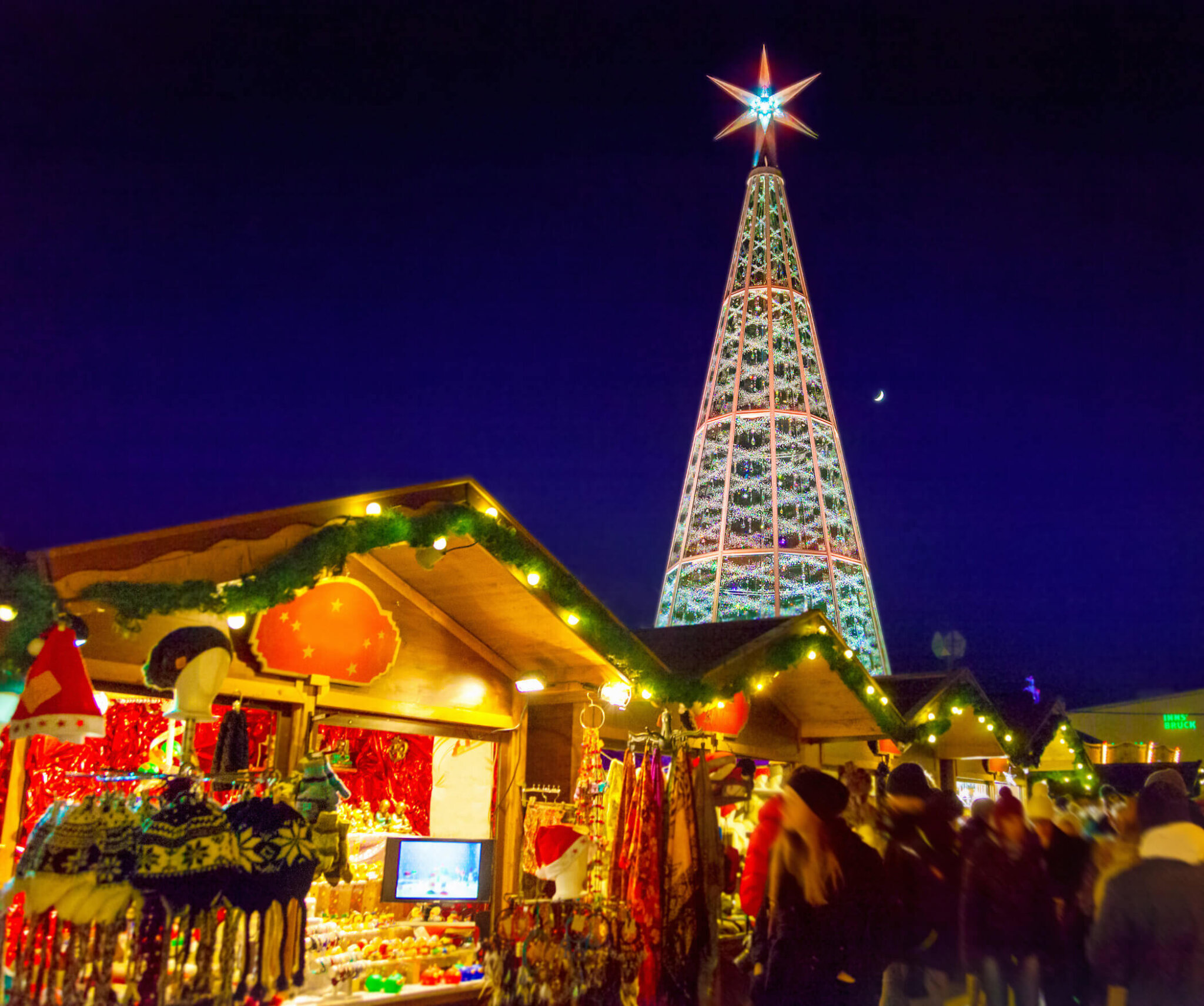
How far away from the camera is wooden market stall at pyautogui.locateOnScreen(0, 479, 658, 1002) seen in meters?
5.00

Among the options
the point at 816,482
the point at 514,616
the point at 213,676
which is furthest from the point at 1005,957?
the point at 816,482

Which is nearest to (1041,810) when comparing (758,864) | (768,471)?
(758,864)

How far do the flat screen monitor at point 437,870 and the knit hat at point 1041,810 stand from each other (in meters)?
3.94

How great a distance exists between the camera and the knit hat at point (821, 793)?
455 centimetres

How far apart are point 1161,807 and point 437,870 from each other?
15.2 feet

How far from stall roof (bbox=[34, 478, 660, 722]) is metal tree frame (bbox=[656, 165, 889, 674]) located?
65.9 feet

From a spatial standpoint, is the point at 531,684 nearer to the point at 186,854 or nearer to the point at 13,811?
the point at 13,811

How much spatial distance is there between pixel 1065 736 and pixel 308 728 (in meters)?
15.8

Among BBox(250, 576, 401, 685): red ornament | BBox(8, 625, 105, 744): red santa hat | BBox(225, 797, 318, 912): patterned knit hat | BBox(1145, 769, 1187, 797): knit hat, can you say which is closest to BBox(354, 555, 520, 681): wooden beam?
BBox(250, 576, 401, 685): red ornament

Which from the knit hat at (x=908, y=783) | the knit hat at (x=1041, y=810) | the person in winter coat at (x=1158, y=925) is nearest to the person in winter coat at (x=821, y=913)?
the person in winter coat at (x=1158, y=925)

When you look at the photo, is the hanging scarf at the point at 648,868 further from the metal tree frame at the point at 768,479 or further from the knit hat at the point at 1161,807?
the metal tree frame at the point at 768,479

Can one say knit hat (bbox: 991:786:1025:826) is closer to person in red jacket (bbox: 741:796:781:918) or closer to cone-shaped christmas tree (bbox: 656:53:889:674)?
person in red jacket (bbox: 741:796:781:918)

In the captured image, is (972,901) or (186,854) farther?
(972,901)

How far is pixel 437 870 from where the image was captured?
671 cm
